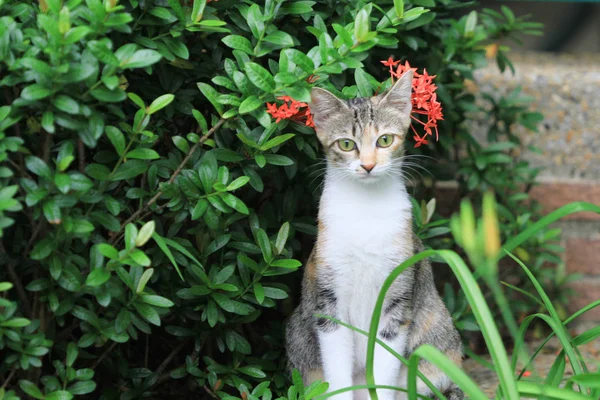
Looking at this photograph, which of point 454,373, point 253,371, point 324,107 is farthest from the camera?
point 253,371

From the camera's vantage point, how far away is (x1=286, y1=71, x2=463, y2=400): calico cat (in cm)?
240

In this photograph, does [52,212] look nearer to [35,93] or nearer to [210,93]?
[35,93]

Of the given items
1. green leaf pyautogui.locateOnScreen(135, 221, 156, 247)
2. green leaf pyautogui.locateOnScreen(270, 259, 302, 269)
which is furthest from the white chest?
green leaf pyautogui.locateOnScreen(135, 221, 156, 247)

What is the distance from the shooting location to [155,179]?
91.0 inches

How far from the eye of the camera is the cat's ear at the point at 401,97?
238 centimetres

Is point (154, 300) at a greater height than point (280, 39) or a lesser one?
lesser

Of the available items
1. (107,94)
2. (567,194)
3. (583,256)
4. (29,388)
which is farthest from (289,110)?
(583,256)

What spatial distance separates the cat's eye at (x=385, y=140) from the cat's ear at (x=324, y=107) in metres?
0.14

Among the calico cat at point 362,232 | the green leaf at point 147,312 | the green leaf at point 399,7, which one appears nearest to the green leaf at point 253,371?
the calico cat at point 362,232

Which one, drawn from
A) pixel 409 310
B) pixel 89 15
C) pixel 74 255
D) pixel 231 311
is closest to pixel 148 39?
pixel 89 15

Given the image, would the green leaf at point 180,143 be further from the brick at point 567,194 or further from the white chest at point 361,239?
the brick at point 567,194

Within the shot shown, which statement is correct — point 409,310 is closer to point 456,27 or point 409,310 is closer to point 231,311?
point 231,311

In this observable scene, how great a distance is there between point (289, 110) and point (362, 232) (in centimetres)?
44

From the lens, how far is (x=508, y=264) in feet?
12.1
